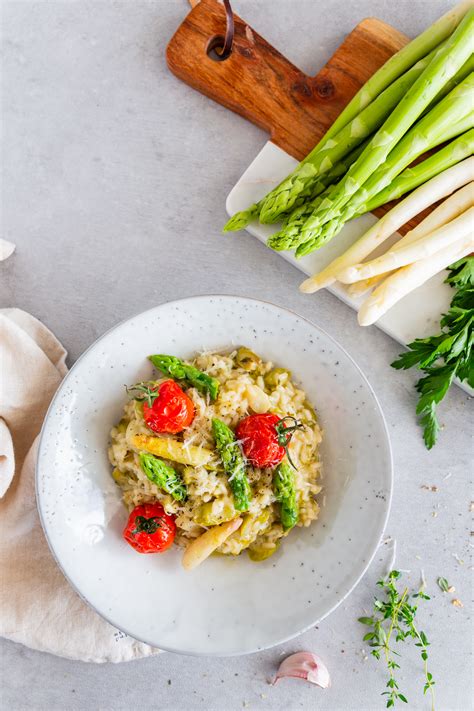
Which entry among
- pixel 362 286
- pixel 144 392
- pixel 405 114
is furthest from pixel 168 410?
pixel 405 114

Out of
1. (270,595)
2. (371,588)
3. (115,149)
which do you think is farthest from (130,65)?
(371,588)

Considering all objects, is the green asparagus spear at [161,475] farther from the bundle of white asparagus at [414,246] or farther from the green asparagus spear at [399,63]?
the green asparagus spear at [399,63]

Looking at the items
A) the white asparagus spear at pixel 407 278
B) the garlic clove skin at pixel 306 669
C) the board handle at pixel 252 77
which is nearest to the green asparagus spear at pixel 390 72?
the board handle at pixel 252 77

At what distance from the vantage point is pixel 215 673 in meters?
3.60

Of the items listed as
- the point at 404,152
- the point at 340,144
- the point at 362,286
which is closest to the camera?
the point at 404,152

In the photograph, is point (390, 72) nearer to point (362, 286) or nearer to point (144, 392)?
point (362, 286)

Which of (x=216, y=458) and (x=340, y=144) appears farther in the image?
(x=340, y=144)

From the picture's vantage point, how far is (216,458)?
2.95m

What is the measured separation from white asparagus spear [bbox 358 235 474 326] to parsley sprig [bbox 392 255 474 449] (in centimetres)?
13

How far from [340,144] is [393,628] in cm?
270

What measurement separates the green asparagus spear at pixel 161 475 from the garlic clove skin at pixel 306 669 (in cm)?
135

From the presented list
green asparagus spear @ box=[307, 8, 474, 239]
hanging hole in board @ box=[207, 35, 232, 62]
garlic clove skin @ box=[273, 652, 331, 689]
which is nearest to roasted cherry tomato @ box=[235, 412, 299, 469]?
green asparagus spear @ box=[307, 8, 474, 239]

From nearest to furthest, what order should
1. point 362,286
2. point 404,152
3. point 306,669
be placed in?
point 404,152 < point 362,286 < point 306,669

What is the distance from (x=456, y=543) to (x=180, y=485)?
5.72ft
